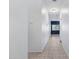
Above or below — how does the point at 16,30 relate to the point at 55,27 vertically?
below

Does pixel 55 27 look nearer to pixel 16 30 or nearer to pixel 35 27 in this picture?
pixel 35 27

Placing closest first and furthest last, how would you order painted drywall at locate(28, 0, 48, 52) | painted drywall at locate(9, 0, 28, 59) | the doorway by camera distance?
1. painted drywall at locate(9, 0, 28, 59)
2. painted drywall at locate(28, 0, 48, 52)
3. the doorway

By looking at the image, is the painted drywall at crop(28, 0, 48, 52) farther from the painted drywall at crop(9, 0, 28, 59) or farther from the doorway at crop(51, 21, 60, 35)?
the doorway at crop(51, 21, 60, 35)

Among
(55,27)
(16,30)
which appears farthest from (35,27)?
(55,27)

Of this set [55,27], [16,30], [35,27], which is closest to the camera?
[16,30]

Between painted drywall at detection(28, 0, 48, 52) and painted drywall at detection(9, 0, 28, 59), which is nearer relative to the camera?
painted drywall at detection(9, 0, 28, 59)

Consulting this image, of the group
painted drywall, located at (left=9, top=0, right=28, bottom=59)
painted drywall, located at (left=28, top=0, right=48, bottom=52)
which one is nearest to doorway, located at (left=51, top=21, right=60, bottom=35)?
painted drywall, located at (left=28, top=0, right=48, bottom=52)

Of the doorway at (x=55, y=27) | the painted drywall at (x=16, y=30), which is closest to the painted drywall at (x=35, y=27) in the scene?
the painted drywall at (x=16, y=30)

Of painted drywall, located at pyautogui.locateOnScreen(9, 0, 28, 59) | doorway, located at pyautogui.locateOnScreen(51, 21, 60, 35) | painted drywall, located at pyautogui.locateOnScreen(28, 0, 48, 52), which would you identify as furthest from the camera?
doorway, located at pyautogui.locateOnScreen(51, 21, 60, 35)
